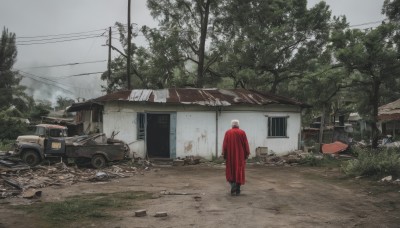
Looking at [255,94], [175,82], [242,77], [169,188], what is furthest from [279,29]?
[169,188]

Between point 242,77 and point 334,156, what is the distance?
24.3 feet

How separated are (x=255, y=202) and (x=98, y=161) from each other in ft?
29.3

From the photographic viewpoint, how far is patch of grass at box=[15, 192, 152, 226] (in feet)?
23.0

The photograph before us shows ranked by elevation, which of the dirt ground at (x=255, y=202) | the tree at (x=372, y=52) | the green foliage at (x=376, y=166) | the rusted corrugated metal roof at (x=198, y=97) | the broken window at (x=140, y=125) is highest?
the tree at (x=372, y=52)

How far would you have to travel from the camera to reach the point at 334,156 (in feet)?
63.7

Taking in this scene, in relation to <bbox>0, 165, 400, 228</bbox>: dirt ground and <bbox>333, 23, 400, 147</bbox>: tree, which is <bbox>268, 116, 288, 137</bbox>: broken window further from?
<bbox>0, 165, 400, 228</bbox>: dirt ground

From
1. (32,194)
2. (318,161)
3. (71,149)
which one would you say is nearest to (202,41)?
(318,161)

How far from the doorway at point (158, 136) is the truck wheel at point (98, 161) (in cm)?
426

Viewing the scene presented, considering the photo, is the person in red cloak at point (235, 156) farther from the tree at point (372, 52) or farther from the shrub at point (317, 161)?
the tree at point (372, 52)

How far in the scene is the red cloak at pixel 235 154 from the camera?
9.27 meters

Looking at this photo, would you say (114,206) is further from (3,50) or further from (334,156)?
(3,50)

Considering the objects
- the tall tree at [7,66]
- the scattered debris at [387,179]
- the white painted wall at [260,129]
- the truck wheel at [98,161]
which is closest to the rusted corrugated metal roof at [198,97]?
the white painted wall at [260,129]

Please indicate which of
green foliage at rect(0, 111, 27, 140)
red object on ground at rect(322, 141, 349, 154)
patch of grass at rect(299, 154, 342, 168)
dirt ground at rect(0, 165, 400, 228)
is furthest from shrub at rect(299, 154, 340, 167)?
green foliage at rect(0, 111, 27, 140)

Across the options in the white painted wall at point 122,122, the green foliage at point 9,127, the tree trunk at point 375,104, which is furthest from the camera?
the green foliage at point 9,127
